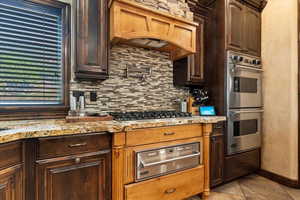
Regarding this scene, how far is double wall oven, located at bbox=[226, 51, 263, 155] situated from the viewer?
2346 millimetres

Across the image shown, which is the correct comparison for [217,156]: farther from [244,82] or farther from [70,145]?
[70,145]

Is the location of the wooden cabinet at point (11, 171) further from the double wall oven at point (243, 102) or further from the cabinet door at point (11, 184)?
the double wall oven at point (243, 102)

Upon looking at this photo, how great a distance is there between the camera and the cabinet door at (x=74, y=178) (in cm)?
120

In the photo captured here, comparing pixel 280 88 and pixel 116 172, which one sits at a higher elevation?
pixel 280 88

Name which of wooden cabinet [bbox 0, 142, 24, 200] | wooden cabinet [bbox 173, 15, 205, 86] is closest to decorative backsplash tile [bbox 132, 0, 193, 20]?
wooden cabinet [bbox 173, 15, 205, 86]

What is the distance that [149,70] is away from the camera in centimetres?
243

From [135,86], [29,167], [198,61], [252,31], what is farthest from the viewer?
[252,31]

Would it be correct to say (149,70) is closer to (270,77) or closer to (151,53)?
(151,53)

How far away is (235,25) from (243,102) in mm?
1119

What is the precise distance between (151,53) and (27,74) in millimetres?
1524

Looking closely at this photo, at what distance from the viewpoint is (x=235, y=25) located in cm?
246

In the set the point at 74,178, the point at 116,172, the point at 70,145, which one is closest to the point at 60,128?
the point at 70,145

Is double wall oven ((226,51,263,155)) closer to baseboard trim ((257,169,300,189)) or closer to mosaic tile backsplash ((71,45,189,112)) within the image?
baseboard trim ((257,169,300,189))

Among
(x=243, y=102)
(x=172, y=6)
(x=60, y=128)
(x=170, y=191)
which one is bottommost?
(x=170, y=191)
